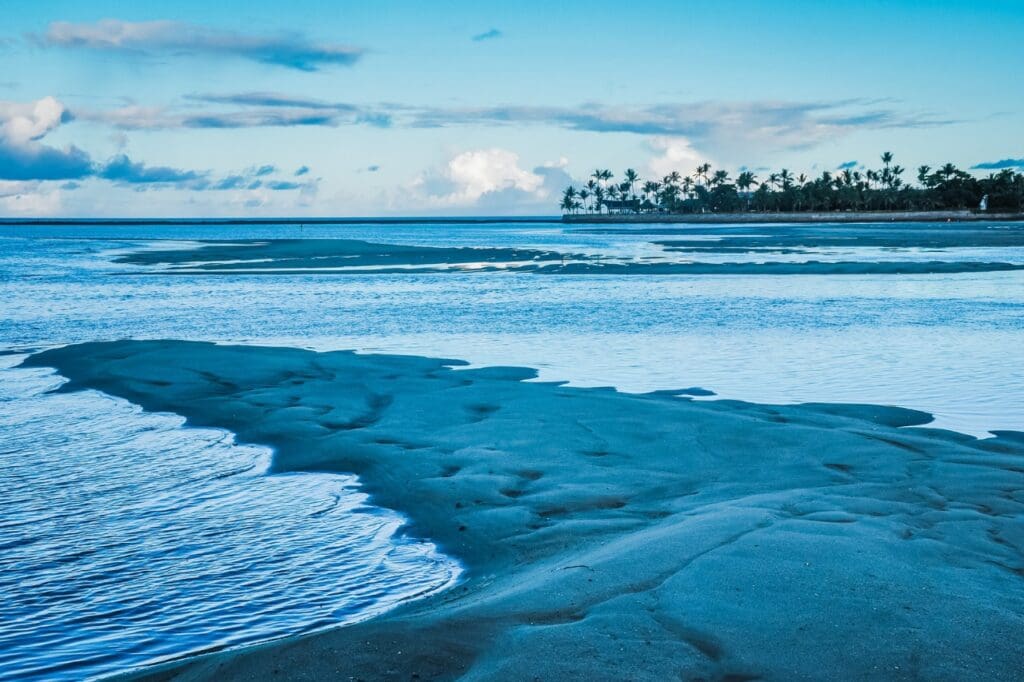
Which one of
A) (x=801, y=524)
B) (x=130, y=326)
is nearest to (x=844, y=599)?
(x=801, y=524)

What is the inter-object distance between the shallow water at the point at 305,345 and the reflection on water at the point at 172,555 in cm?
2

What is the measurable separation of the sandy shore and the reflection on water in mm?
393

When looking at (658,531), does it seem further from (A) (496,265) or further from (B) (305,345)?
(A) (496,265)

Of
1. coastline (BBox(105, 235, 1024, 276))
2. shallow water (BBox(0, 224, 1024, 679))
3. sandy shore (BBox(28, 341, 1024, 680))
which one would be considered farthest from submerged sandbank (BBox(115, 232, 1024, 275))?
sandy shore (BBox(28, 341, 1024, 680))

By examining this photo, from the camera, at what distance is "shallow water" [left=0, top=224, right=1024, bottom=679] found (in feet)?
21.0

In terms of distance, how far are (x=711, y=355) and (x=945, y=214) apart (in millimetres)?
187135

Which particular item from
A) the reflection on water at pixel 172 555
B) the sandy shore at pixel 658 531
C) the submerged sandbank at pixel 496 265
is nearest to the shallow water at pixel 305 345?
the reflection on water at pixel 172 555

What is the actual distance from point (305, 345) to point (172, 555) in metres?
13.4

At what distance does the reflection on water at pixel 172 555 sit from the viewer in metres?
5.93

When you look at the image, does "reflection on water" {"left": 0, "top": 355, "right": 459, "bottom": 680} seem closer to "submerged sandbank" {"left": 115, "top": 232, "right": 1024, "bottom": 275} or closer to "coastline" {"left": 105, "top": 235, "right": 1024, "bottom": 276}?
"coastline" {"left": 105, "top": 235, "right": 1024, "bottom": 276}

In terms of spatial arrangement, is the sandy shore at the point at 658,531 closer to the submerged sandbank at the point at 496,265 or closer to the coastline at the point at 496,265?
the coastline at the point at 496,265

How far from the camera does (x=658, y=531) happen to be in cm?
739

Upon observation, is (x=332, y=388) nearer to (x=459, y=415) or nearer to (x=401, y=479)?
(x=459, y=415)

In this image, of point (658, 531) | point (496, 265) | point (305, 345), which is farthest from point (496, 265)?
point (658, 531)
